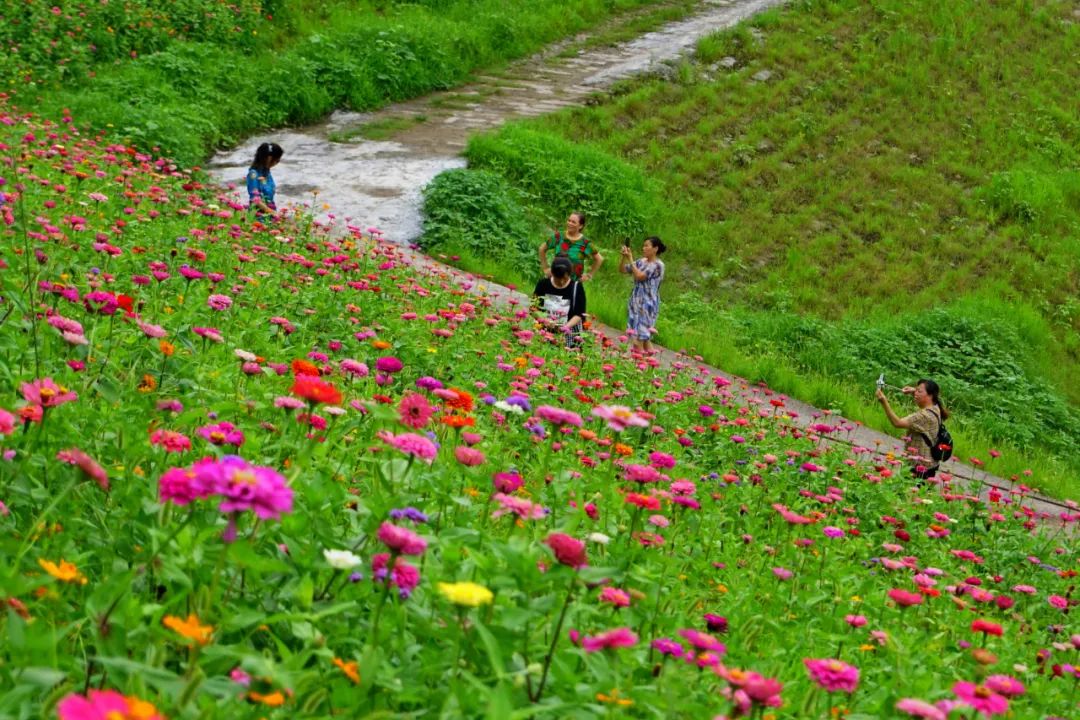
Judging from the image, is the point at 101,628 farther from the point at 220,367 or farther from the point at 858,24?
the point at 858,24

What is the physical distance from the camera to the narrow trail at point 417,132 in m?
12.2

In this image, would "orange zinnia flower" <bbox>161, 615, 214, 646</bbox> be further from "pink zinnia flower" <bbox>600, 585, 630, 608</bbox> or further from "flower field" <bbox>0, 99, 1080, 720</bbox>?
"pink zinnia flower" <bbox>600, 585, 630, 608</bbox>

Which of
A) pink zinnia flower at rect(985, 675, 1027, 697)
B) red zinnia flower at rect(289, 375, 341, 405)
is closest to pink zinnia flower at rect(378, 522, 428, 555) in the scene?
red zinnia flower at rect(289, 375, 341, 405)

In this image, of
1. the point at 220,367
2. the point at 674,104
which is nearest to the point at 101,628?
the point at 220,367

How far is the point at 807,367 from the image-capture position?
11641mm

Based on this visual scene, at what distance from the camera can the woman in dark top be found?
27.3ft

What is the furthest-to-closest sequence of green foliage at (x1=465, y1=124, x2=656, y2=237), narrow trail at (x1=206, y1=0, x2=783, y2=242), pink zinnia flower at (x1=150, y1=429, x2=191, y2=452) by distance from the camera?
green foliage at (x1=465, y1=124, x2=656, y2=237), narrow trail at (x1=206, y1=0, x2=783, y2=242), pink zinnia flower at (x1=150, y1=429, x2=191, y2=452)

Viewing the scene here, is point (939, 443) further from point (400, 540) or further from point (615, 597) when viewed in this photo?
point (400, 540)

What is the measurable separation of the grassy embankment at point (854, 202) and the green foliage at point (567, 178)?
0.03m

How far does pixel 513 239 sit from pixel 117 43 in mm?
6535

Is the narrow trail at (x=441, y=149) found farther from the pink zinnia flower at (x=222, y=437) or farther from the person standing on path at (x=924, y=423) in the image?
the pink zinnia flower at (x=222, y=437)

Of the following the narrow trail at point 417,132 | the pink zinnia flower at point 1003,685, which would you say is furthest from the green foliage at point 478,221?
the pink zinnia flower at point 1003,685

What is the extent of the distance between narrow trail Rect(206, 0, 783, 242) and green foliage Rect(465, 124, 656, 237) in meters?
0.55

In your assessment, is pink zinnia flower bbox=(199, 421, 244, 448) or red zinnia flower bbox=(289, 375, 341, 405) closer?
red zinnia flower bbox=(289, 375, 341, 405)
